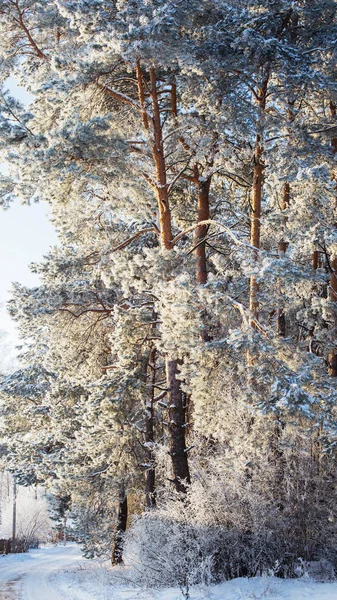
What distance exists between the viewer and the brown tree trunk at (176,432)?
37.1 ft

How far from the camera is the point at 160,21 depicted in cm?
923

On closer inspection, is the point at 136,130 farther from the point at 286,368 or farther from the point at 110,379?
the point at 286,368

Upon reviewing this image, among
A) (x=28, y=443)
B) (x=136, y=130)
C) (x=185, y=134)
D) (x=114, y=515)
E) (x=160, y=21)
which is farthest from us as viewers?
(x=28, y=443)

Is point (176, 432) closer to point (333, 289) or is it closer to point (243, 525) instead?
point (243, 525)

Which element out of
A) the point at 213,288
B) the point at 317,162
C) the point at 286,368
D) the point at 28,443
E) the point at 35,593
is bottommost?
the point at 35,593

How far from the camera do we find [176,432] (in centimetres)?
1157

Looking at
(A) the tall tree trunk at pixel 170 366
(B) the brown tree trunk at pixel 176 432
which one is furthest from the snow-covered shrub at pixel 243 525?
(A) the tall tree trunk at pixel 170 366

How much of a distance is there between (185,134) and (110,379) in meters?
6.08

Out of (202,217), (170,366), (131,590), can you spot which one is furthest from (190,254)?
(131,590)

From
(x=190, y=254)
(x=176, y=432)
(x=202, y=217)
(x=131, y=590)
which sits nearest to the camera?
(x=131, y=590)

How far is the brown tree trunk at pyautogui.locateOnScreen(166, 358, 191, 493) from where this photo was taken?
1130 centimetres

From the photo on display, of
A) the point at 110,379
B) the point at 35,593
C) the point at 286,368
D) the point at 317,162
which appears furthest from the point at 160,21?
the point at 35,593

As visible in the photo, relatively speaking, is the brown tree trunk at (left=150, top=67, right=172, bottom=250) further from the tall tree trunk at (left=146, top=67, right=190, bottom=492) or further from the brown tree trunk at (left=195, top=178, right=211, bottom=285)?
the brown tree trunk at (left=195, top=178, right=211, bottom=285)

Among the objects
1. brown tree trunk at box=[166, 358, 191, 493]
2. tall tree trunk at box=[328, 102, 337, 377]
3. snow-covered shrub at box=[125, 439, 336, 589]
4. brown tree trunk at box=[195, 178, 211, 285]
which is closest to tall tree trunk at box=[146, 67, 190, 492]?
brown tree trunk at box=[166, 358, 191, 493]
